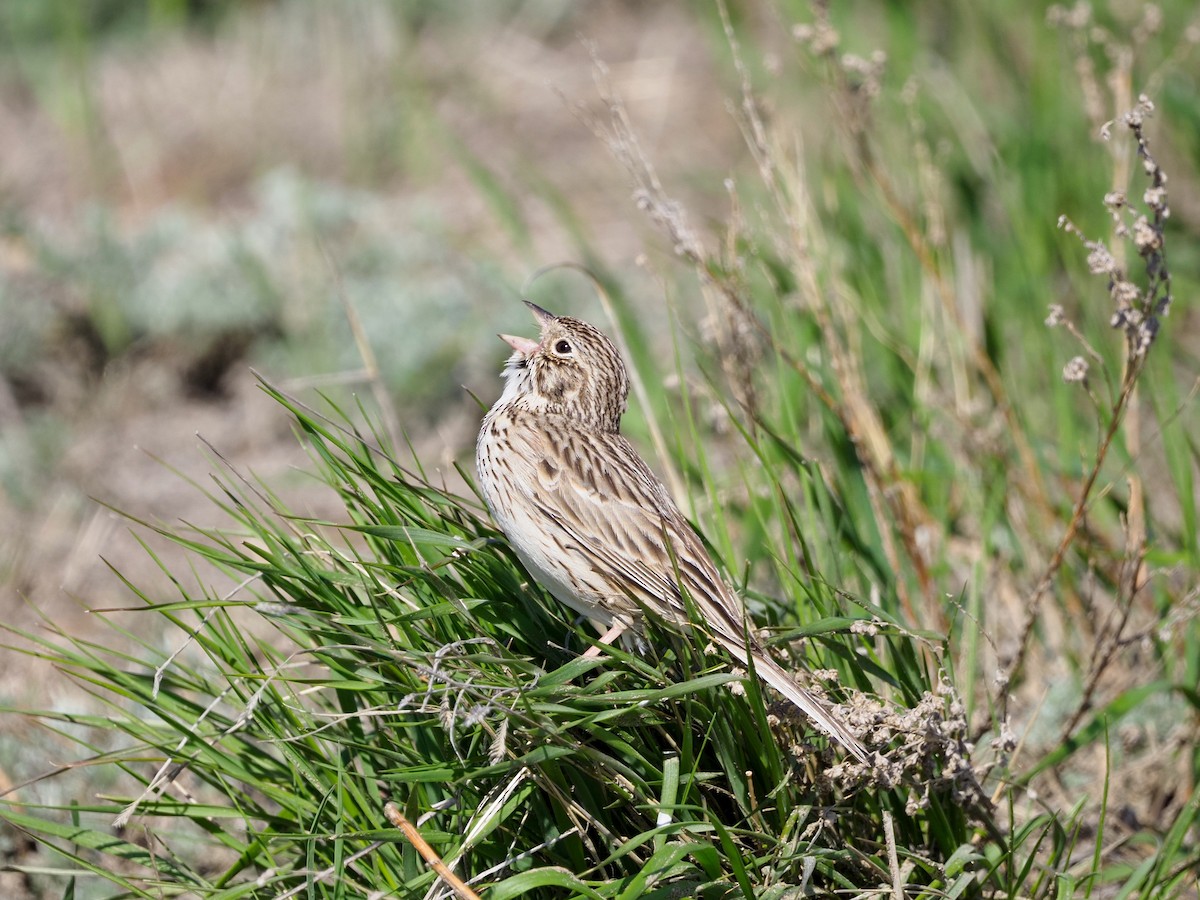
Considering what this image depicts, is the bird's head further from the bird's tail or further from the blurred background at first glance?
the bird's tail

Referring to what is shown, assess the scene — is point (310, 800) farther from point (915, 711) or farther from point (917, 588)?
point (917, 588)

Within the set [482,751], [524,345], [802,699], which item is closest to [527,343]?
[524,345]

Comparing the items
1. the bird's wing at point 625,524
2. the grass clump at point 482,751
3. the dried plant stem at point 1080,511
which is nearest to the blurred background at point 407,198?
the bird's wing at point 625,524

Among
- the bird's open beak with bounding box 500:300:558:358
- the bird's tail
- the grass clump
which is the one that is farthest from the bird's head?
the bird's tail

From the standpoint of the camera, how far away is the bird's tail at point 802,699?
2.92 meters

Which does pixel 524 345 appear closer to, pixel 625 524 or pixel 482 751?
pixel 625 524

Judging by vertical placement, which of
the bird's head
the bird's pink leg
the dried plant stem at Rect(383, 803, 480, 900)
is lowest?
the dried plant stem at Rect(383, 803, 480, 900)

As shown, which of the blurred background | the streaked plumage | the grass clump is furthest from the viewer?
the blurred background

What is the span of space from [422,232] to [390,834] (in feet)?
17.3

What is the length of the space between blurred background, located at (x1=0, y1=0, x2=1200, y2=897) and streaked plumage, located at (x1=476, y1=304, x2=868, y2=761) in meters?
0.47

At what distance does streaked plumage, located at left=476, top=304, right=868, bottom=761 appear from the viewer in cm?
317

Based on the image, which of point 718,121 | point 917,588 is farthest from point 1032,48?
point 917,588

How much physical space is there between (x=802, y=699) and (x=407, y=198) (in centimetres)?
635

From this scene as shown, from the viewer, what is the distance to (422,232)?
7730mm
